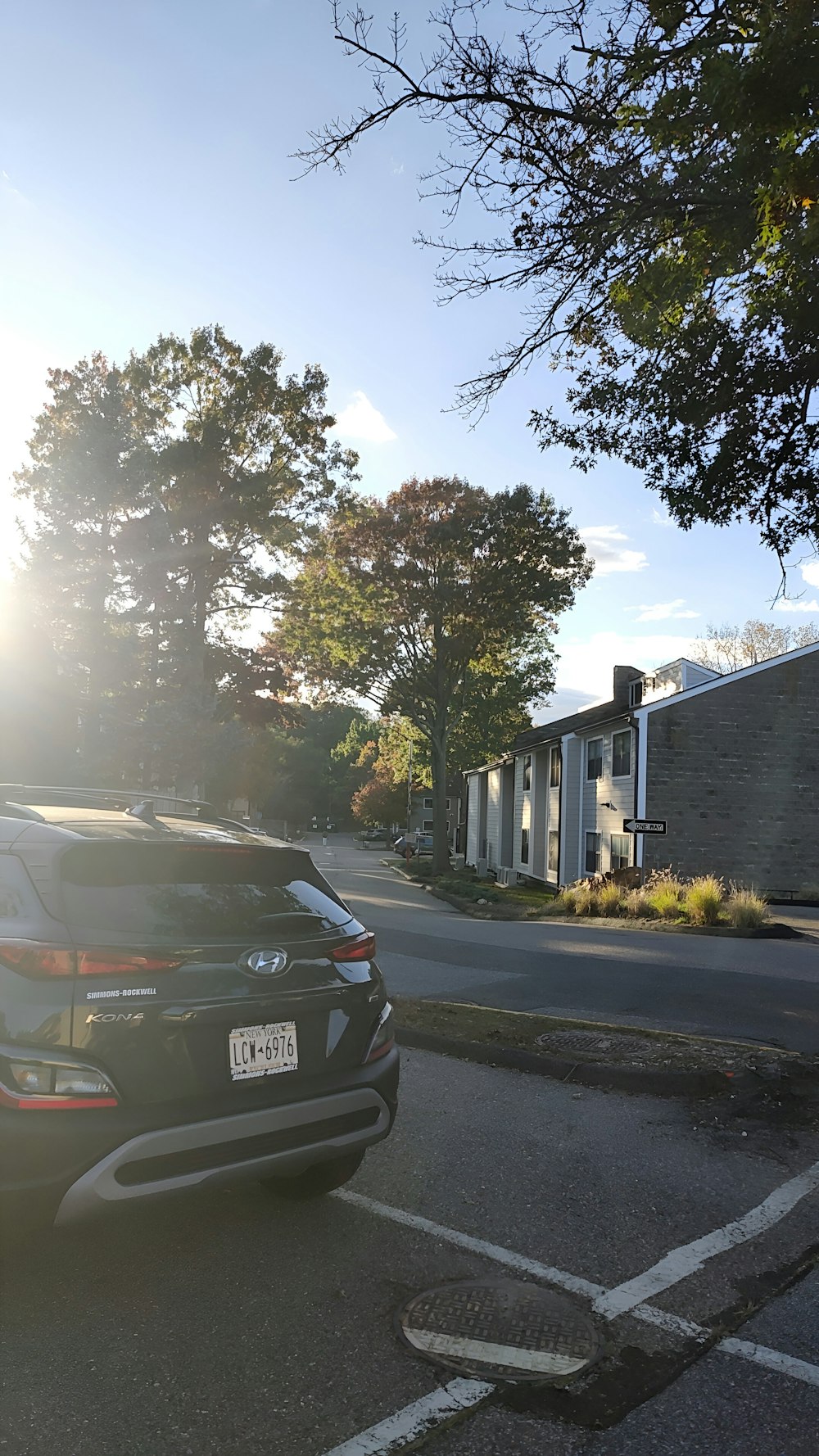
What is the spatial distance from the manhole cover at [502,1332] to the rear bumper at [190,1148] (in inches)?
26.2

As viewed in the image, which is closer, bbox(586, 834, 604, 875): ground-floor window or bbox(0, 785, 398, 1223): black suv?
bbox(0, 785, 398, 1223): black suv

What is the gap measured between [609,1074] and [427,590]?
2963 cm

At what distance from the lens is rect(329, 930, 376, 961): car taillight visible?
4277 mm

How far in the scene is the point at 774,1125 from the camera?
19.4ft

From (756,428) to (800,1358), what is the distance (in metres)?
7.65

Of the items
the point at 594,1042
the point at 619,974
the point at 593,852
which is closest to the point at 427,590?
the point at 593,852

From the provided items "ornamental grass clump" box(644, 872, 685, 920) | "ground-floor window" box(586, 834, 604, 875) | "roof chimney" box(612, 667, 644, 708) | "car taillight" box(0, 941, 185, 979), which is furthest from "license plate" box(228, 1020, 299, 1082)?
"roof chimney" box(612, 667, 644, 708)

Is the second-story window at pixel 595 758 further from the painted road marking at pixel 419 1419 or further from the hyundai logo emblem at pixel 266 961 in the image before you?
the painted road marking at pixel 419 1419

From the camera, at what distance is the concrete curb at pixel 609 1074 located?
21.3 feet

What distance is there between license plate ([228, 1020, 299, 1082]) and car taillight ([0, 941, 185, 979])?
1.54ft

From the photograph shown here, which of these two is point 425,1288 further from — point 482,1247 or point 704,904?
point 704,904

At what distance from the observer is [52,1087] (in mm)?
3363


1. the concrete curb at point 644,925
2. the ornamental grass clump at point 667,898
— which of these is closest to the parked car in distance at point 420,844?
the concrete curb at point 644,925

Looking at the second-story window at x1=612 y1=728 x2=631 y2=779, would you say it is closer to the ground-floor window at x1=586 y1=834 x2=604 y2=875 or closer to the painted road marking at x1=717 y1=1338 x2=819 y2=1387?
the ground-floor window at x1=586 y1=834 x2=604 y2=875
